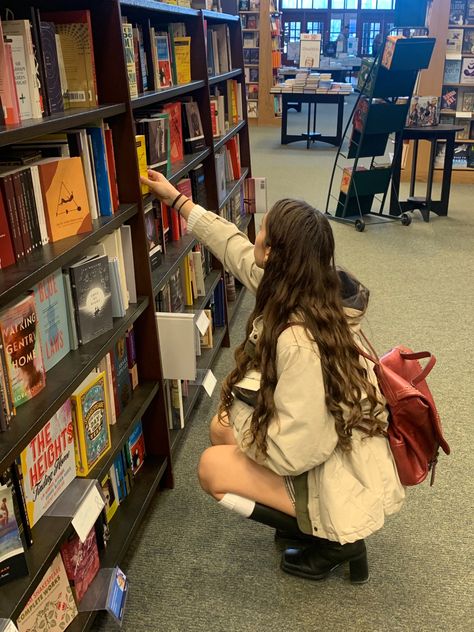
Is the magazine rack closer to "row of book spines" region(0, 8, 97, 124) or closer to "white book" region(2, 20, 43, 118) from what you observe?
"row of book spines" region(0, 8, 97, 124)

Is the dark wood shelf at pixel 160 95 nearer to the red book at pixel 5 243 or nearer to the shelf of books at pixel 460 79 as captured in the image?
the red book at pixel 5 243

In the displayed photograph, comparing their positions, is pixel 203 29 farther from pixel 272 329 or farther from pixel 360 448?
pixel 360 448

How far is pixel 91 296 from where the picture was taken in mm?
1628

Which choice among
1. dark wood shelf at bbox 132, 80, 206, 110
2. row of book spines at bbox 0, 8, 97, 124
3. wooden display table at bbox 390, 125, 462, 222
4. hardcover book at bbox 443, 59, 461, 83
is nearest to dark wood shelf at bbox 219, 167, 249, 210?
dark wood shelf at bbox 132, 80, 206, 110

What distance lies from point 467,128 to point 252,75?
5.23 m

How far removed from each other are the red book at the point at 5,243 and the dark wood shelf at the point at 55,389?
0.31 meters

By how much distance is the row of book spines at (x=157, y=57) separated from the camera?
191 cm

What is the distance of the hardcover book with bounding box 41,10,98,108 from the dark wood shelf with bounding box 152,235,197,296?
63 centimetres

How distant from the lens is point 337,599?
5.74 ft

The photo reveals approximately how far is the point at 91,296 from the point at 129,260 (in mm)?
280

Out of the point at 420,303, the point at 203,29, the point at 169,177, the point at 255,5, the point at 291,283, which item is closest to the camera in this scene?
the point at 291,283

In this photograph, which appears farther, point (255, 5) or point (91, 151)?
point (255, 5)

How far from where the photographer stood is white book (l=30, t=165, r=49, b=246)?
4.58ft

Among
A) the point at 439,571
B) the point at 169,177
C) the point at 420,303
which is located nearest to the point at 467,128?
the point at 420,303
